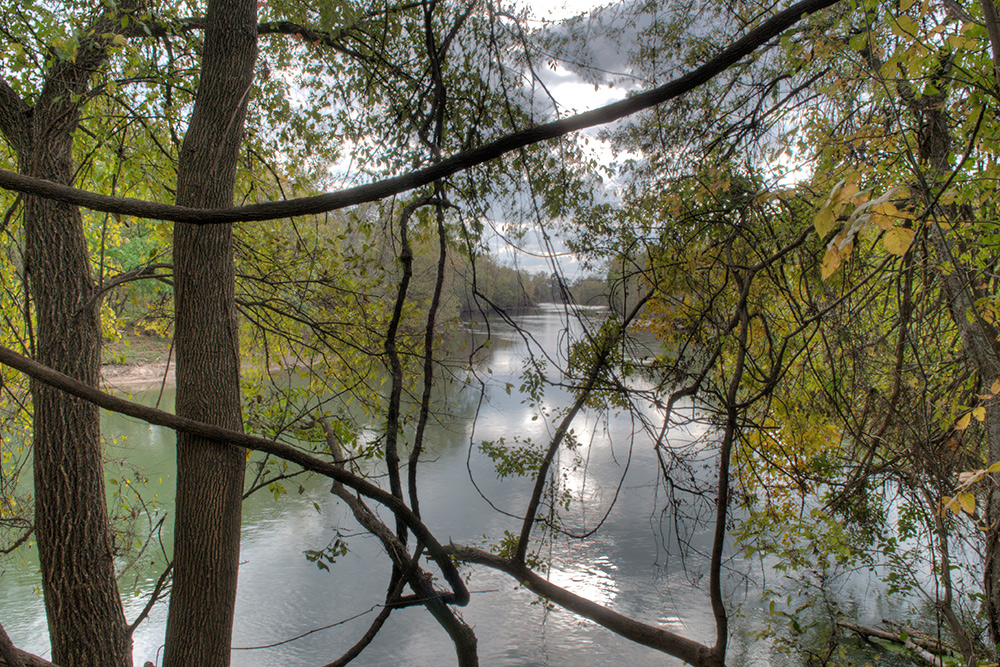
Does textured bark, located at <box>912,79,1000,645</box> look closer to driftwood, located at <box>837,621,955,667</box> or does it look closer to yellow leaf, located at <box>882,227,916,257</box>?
yellow leaf, located at <box>882,227,916,257</box>

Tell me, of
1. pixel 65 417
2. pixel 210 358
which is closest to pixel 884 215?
pixel 210 358

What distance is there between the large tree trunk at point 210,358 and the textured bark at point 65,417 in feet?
4.01

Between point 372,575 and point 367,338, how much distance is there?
5.25 m

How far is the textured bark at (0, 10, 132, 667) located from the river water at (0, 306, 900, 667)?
7.69 ft

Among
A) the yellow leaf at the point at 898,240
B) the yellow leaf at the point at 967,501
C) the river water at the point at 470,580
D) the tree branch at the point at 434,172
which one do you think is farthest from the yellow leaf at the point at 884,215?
the river water at the point at 470,580

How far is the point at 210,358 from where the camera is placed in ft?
6.17

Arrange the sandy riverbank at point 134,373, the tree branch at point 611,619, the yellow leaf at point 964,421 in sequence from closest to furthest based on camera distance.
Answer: the yellow leaf at point 964,421 → the tree branch at point 611,619 → the sandy riverbank at point 134,373

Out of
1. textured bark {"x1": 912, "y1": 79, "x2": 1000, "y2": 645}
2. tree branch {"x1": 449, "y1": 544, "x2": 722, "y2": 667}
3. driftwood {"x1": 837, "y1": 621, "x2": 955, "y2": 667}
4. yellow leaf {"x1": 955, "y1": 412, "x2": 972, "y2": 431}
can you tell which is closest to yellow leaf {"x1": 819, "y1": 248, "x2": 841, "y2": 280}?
yellow leaf {"x1": 955, "y1": 412, "x2": 972, "y2": 431}

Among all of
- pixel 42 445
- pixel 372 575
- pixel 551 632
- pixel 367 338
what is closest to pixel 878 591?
pixel 551 632

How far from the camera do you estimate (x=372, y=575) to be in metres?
7.94

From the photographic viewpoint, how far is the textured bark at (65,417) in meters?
2.71

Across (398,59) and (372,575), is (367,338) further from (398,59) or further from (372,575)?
(372,575)

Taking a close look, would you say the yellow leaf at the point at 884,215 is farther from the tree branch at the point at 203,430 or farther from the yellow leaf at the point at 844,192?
the tree branch at the point at 203,430

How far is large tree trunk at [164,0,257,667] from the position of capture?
181 centimetres
